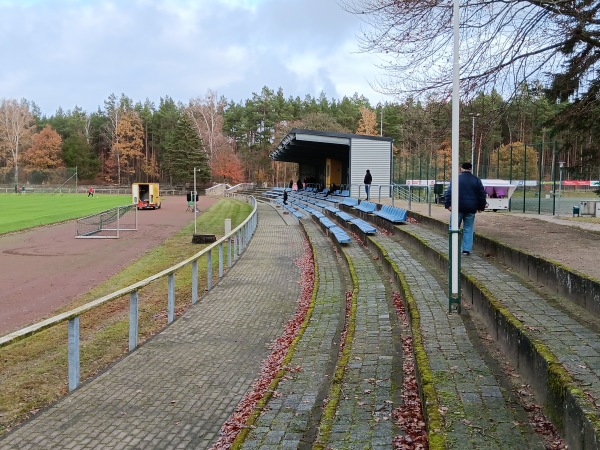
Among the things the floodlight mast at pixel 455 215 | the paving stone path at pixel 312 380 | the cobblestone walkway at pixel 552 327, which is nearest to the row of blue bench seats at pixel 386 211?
the paving stone path at pixel 312 380

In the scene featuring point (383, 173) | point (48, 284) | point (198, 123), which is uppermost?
point (198, 123)

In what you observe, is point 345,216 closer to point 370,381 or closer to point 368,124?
point 370,381

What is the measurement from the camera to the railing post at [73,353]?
5824 millimetres

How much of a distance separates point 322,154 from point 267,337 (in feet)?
115

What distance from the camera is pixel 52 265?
16328mm

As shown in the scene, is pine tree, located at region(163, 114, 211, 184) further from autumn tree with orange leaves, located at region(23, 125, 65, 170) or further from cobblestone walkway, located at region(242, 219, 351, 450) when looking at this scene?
cobblestone walkway, located at region(242, 219, 351, 450)

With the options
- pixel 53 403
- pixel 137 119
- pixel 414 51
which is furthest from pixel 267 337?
pixel 137 119

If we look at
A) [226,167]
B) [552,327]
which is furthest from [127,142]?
[552,327]

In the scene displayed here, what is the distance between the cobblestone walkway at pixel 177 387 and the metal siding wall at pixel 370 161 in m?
20.9

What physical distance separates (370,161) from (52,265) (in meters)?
19.4

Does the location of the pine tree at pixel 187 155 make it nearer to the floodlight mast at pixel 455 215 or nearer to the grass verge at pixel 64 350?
the grass verge at pixel 64 350

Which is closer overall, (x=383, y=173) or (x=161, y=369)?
(x=161, y=369)

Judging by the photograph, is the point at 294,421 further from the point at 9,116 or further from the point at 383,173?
the point at 9,116

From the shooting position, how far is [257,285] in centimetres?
1187
